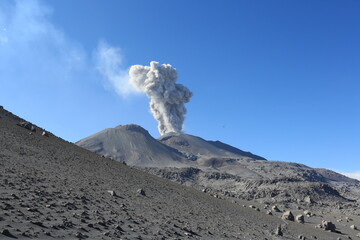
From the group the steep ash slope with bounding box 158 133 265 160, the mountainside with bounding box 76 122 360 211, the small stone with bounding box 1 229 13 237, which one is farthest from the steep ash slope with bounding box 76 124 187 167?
the small stone with bounding box 1 229 13 237

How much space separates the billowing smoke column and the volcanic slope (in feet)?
440

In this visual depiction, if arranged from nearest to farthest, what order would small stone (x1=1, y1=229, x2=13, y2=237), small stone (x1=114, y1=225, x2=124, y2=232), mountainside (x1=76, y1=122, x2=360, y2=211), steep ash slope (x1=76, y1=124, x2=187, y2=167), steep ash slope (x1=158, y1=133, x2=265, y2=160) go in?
small stone (x1=1, y1=229, x2=13, y2=237) < small stone (x1=114, y1=225, x2=124, y2=232) < mountainside (x1=76, y1=122, x2=360, y2=211) < steep ash slope (x1=76, y1=124, x2=187, y2=167) < steep ash slope (x1=158, y1=133, x2=265, y2=160)

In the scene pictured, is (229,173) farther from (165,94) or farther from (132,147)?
(165,94)

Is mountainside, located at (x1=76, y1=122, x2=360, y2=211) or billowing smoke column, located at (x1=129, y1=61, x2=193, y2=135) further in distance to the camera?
billowing smoke column, located at (x1=129, y1=61, x2=193, y2=135)

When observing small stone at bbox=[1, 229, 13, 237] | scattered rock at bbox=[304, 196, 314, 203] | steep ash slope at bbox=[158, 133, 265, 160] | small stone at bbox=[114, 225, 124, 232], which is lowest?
small stone at bbox=[1, 229, 13, 237]

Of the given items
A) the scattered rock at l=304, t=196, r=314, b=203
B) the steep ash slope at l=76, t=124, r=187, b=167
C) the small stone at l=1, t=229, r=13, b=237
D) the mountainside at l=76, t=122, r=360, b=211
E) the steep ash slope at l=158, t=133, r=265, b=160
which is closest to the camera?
the small stone at l=1, t=229, r=13, b=237

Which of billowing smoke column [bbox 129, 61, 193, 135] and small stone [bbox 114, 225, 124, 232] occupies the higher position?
billowing smoke column [bbox 129, 61, 193, 135]

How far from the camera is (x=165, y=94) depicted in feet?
515

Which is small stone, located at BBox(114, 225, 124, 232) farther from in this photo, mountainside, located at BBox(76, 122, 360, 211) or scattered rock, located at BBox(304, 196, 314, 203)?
scattered rock, located at BBox(304, 196, 314, 203)

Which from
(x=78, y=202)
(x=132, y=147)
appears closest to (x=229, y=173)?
(x=132, y=147)

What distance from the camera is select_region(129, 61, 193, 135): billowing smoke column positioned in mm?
159125

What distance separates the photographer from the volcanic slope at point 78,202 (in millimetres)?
9617

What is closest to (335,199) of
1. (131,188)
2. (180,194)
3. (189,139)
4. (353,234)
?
(353,234)

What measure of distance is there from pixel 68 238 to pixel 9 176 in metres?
6.44
